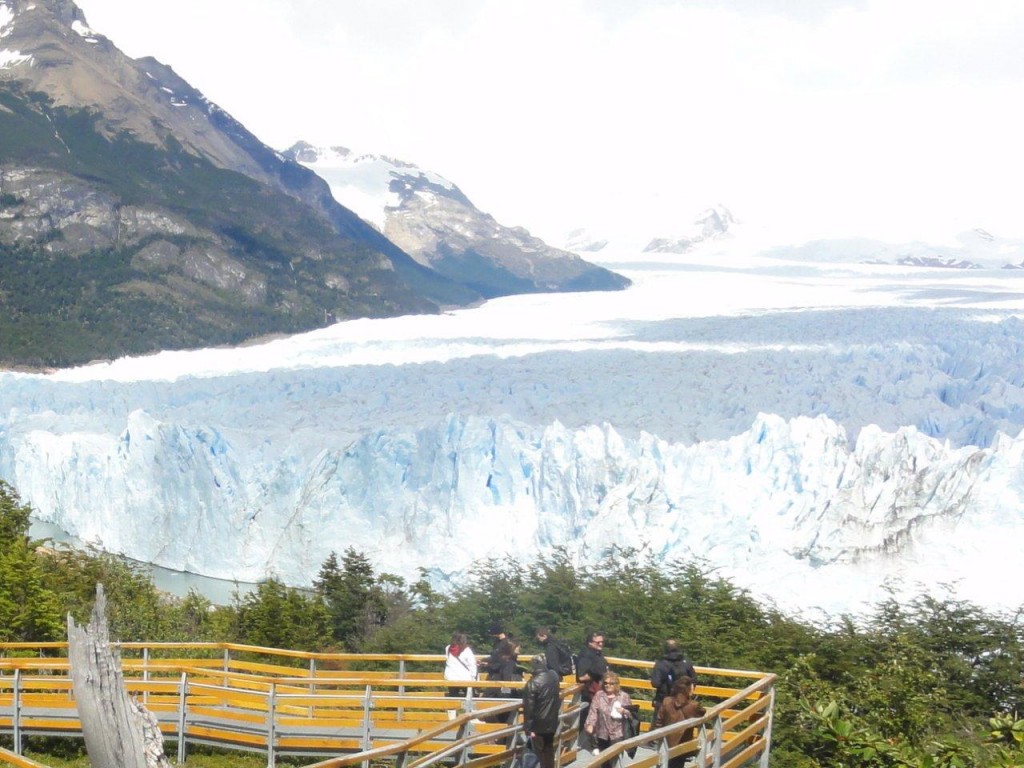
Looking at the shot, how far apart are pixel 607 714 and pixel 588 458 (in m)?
15.3

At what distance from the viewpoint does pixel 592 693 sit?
7949mm

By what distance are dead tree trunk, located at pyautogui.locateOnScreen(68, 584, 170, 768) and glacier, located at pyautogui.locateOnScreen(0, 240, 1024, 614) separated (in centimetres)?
1516

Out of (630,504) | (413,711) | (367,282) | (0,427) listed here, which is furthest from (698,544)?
(367,282)

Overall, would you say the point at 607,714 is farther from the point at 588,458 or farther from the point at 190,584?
the point at 190,584

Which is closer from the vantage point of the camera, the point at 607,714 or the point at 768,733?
the point at 607,714

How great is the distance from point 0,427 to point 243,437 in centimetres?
891

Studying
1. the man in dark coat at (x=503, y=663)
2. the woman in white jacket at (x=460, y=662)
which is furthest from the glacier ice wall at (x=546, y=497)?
the man in dark coat at (x=503, y=663)

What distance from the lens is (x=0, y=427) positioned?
31.8 metres

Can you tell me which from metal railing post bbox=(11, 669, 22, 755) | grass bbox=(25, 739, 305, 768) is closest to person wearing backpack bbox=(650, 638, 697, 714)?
grass bbox=(25, 739, 305, 768)

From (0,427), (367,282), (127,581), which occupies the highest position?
(367,282)

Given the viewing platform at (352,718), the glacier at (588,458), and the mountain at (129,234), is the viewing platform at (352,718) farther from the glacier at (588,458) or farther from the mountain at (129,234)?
the mountain at (129,234)

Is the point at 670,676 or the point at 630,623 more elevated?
the point at 670,676

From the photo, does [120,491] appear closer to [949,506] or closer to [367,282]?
[949,506]

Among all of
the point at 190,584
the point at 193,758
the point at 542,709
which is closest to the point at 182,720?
the point at 193,758
